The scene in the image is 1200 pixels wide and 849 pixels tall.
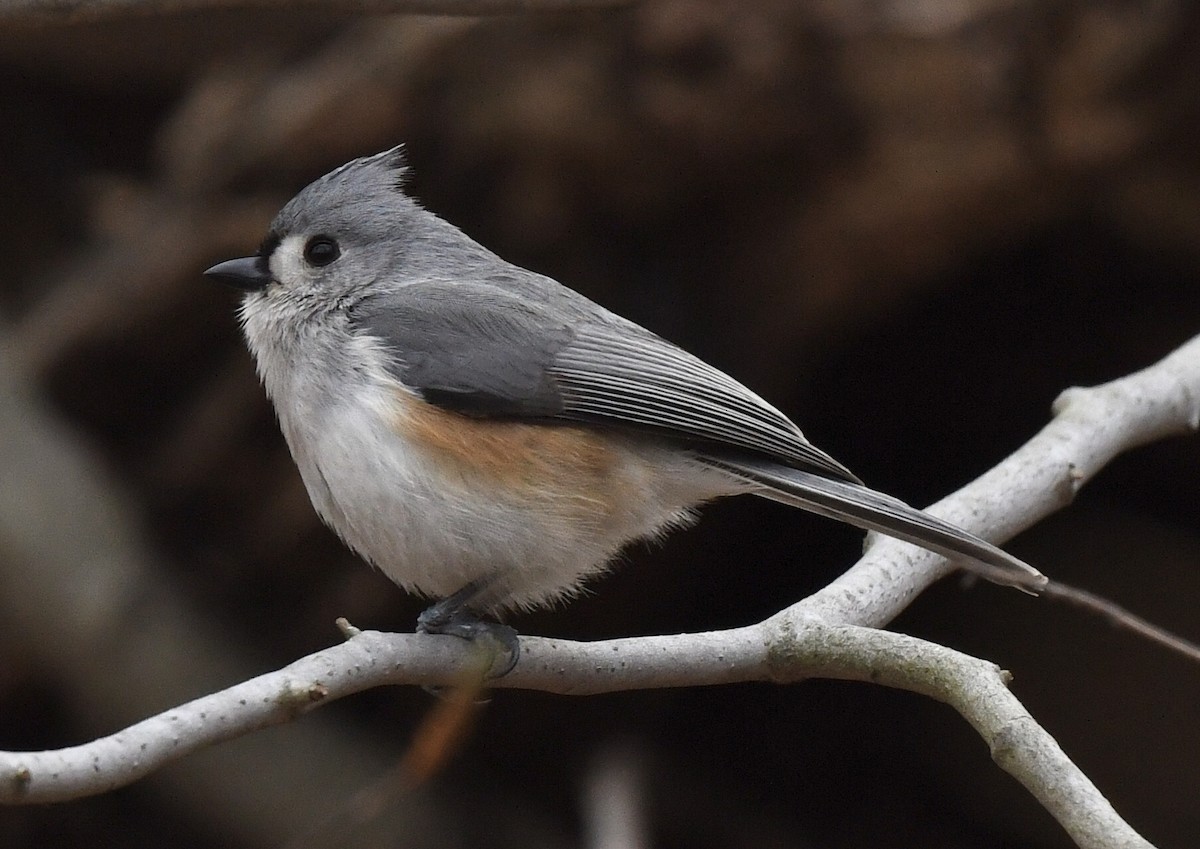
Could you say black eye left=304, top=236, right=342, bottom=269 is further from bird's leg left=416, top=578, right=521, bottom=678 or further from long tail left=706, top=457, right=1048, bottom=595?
long tail left=706, top=457, right=1048, bottom=595

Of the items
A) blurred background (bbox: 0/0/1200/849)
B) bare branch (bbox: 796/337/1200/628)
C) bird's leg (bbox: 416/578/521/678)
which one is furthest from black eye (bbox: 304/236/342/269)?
blurred background (bbox: 0/0/1200/849)

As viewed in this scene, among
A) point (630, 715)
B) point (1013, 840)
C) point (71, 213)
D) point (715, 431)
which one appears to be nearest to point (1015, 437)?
point (1013, 840)

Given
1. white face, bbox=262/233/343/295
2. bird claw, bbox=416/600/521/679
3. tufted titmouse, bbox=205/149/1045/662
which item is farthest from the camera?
white face, bbox=262/233/343/295

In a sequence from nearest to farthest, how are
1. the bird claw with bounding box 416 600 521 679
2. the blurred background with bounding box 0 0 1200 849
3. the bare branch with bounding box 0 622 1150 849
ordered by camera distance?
the bare branch with bounding box 0 622 1150 849 → the bird claw with bounding box 416 600 521 679 → the blurred background with bounding box 0 0 1200 849

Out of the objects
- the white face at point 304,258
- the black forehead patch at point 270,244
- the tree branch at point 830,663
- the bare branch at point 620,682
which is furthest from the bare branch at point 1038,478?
the black forehead patch at point 270,244

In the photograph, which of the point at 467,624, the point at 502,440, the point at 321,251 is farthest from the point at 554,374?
the point at 321,251

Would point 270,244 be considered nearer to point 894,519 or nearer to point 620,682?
point 620,682

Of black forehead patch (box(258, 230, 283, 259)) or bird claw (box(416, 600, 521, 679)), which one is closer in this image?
bird claw (box(416, 600, 521, 679))

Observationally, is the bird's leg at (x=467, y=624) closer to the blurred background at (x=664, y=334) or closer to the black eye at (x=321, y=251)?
the black eye at (x=321, y=251)
